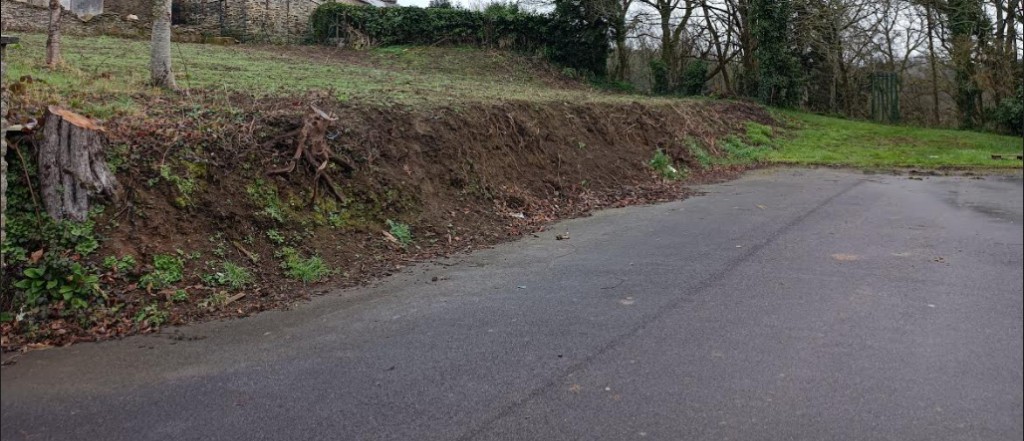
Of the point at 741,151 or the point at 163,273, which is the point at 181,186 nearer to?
the point at 163,273

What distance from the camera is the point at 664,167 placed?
15.8m

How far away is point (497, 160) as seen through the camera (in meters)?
11.9

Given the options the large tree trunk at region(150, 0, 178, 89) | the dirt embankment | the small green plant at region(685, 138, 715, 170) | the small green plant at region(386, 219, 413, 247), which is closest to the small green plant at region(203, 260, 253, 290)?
the dirt embankment

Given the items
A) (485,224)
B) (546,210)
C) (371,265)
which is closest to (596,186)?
(546,210)

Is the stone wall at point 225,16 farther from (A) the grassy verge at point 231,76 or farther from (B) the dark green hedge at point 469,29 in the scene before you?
(A) the grassy verge at point 231,76

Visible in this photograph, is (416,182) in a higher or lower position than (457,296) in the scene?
higher

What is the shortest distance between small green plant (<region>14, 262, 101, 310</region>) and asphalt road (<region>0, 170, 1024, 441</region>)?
0.64m

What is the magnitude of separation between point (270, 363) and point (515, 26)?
26.2 metres

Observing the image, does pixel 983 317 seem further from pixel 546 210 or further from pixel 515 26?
pixel 515 26

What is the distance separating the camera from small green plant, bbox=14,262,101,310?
5.63 metres

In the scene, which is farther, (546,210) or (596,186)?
(596,186)

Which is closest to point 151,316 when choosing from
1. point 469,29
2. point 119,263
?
point 119,263

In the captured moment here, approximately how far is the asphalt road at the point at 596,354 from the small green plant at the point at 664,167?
734 centimetres

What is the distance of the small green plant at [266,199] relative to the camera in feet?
25.2
